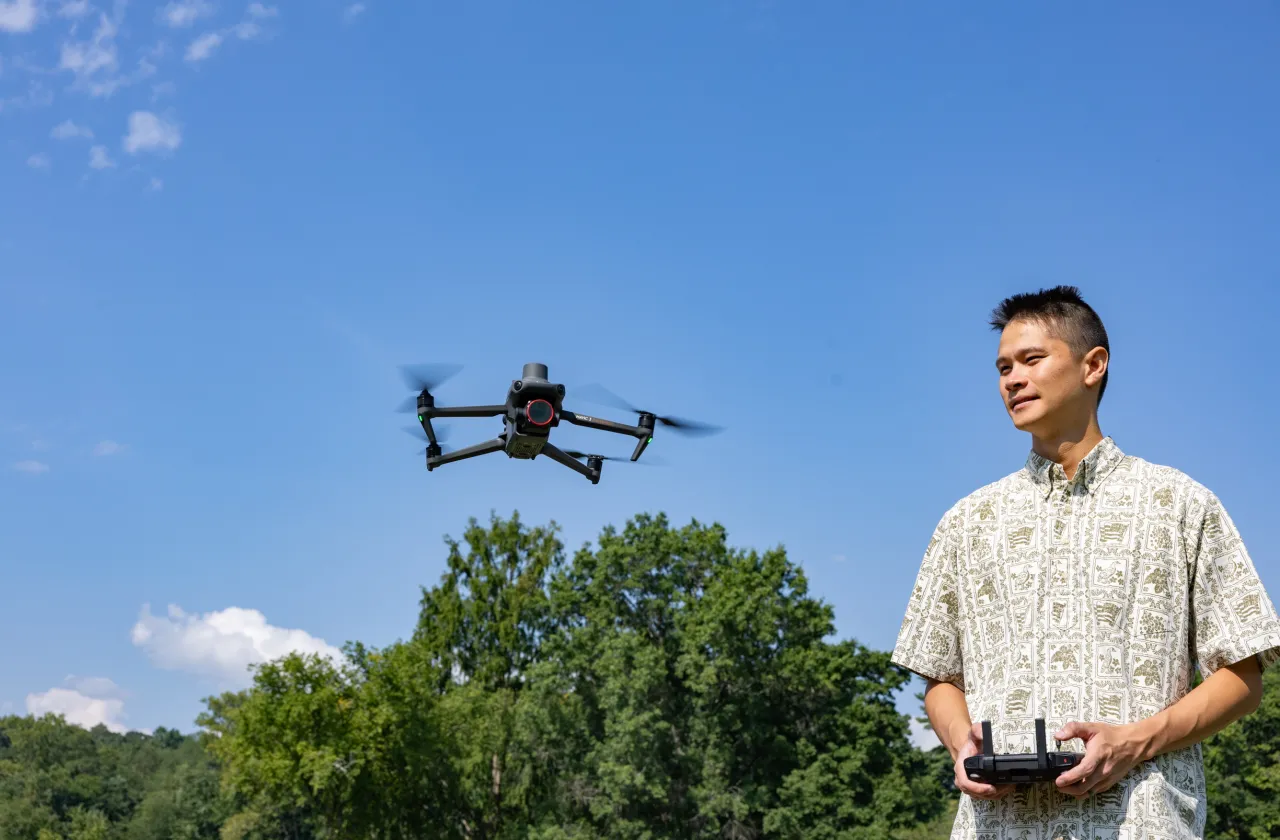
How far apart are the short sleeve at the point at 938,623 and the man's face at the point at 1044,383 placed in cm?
32

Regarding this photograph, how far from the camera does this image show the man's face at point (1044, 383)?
2740 millimetres

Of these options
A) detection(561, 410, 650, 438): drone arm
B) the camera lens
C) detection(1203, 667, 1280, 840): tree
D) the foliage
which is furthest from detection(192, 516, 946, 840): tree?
the foliage

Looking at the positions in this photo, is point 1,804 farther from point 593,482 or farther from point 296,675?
point 593,482

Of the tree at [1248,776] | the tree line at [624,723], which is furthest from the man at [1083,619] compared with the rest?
the tree at [1248,776]

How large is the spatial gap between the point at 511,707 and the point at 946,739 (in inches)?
1691

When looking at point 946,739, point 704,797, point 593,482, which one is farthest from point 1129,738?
point 704,797

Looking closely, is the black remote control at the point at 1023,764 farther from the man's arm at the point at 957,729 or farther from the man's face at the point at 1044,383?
the man's face at the point at 1044,383

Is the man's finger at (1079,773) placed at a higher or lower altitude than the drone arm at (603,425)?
lower

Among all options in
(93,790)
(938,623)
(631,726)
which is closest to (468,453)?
(938,623)

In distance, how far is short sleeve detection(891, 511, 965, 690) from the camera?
9.35ft

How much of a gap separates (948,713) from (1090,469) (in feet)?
2.14

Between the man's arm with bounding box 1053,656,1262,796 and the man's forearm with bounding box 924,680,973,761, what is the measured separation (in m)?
0.25

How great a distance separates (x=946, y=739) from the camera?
270 centimetres

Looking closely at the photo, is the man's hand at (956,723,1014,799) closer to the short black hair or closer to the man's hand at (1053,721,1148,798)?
the man's hand at (1053,721,1148,798)
